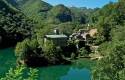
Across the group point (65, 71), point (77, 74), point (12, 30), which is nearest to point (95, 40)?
point (12, 30)

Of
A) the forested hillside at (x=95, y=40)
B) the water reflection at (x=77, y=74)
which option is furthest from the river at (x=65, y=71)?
the forested hillside at (x=95, y=40)

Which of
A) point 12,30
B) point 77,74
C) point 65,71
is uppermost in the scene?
point 12,30

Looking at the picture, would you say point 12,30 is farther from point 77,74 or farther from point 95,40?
point 77,74

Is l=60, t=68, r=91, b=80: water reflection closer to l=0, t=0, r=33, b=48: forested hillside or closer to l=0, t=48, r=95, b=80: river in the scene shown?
l=0, t=48, r=95, b=80: river

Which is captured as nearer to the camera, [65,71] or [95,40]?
[65,71]

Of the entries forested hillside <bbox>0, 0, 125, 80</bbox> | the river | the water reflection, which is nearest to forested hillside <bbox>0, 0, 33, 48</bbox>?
forested hillside <bbox>0, 0, 125, 80</bbox>

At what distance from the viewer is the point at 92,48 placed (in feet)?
170

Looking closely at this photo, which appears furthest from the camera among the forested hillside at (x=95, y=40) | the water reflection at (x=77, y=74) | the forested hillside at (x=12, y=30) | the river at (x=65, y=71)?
the forested hillside at (x=12, y=30)

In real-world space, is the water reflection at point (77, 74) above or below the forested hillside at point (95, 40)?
below

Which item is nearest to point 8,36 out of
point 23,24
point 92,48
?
point 23,24

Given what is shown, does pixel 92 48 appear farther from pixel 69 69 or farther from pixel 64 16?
pixel 64 16

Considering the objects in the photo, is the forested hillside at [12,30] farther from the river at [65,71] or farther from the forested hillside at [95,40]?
the river at [65,71]

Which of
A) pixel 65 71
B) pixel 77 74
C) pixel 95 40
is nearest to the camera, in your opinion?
pixel 77 74

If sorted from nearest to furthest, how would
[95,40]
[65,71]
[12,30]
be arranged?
[65,71] → [95,40] → [12,30]
